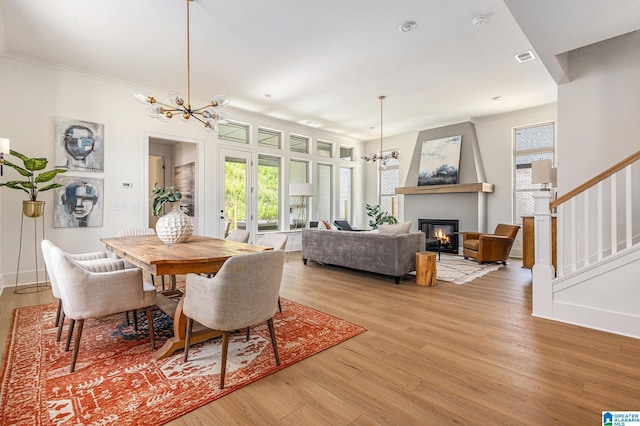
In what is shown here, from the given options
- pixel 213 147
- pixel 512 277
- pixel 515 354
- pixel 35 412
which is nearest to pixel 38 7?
pixel 213 147

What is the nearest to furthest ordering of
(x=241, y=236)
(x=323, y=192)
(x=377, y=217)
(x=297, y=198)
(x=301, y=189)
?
(x=241, y=236)
(x=301, y=189)
(x=297, y=198)
(x=377, y=217)
(x=323, y=192)

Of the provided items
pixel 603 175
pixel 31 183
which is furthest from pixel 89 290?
pixel 603 175

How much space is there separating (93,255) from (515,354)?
149 inches

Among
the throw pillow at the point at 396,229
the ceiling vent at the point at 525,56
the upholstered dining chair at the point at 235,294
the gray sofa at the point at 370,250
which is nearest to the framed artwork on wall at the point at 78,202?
the gray sofa at the point at 370,250

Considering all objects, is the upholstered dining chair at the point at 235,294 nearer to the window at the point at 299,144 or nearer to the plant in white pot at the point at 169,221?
the plant in white pot at the point at 169,221

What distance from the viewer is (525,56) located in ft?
13.6

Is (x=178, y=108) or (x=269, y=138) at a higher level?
(x=269, y=138)

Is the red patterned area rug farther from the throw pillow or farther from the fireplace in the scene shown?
the fireplace

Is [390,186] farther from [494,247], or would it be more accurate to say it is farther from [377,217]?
[494,247]

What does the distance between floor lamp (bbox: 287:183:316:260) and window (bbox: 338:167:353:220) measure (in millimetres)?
1347

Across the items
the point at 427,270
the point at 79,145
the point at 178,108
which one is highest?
the point at 178,108

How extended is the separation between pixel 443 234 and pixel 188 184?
587cm

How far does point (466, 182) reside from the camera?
712 centimetres

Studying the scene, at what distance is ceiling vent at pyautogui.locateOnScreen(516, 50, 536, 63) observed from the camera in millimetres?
4063
